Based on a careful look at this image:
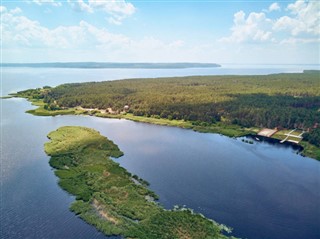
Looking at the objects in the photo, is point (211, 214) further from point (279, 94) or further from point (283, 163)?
point (279, 94)

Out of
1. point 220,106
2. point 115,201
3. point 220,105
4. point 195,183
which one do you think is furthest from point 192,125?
point 115,201

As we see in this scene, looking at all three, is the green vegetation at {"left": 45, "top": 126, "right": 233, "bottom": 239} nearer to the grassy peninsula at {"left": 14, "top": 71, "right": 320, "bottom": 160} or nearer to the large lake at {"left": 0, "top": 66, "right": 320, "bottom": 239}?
the large lake at {"left": 0, "top": 66, "right": 320, "bottom": 239}

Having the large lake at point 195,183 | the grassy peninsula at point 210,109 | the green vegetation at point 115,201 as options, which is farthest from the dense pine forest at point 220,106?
the green vegetation at point 115,201

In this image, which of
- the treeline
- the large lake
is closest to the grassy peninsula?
the treeline

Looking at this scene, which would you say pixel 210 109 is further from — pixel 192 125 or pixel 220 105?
pixel 192 125

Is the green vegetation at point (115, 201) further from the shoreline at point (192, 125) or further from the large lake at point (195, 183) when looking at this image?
the shoreline at point (192, 125)

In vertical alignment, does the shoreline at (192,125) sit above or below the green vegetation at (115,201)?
below
